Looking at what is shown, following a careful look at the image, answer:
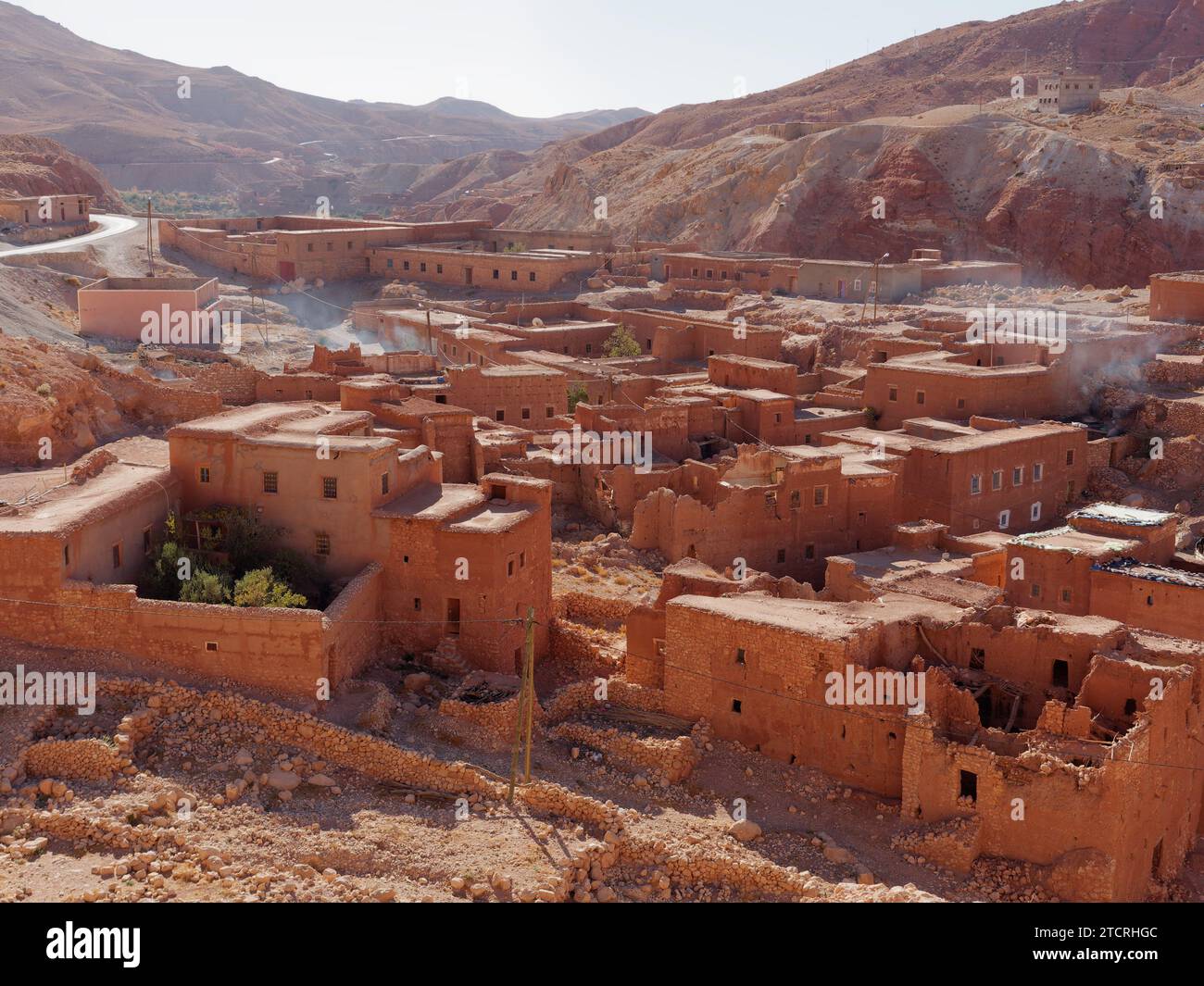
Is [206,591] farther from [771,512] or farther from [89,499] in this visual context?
[771,512]

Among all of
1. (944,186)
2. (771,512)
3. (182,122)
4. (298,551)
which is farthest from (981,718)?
(182,122)

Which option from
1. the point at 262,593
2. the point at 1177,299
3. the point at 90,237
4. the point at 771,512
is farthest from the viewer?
the point at 90,237

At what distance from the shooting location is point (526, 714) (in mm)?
19594

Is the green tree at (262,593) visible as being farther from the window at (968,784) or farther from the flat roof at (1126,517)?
the flat roof at (1126,517)

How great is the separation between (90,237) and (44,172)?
20.2 m

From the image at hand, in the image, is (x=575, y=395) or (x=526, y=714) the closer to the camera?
(x=526, y=714)

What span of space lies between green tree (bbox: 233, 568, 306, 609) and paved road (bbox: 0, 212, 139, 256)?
91.4 feet

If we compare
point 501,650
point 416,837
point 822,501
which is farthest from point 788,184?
point 416,837

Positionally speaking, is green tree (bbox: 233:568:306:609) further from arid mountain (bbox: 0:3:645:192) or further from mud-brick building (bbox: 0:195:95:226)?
arid mountain (bbox: 0:3:645:192)

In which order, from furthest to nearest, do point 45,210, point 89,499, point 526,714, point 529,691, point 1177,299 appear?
point 45,210
point 1177,299
point 89,499
point 526,714
point 529,691

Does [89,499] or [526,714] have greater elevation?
[89,499]

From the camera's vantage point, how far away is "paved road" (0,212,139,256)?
1821 inches

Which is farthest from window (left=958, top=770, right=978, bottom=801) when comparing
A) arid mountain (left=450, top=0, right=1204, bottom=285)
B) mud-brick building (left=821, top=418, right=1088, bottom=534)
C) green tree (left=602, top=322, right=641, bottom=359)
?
arid mountain (left=450, top=0, right=1204, bottom=285)
